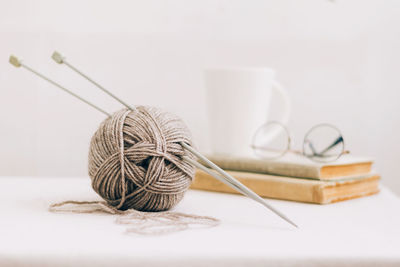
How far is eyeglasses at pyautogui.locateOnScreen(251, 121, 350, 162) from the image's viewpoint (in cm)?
94

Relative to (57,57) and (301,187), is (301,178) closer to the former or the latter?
(301,187)

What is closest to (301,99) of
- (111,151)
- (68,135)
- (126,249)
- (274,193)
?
(274,193)

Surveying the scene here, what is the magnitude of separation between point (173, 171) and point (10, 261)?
24 centimetres

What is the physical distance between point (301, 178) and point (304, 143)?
13 cm

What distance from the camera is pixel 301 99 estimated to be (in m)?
1.23

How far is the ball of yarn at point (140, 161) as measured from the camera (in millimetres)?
646

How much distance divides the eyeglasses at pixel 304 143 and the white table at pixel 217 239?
7.3 inches

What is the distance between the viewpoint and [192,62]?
4.04 feet

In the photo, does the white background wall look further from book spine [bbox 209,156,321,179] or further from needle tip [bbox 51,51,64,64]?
needle tip [bbox 51,51,64,64]

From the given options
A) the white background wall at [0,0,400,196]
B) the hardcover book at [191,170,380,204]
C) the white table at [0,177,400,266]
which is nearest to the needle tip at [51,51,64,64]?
the white table at [0,177,400,266]

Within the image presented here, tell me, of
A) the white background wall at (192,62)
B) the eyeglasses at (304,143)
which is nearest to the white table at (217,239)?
the eyeglasses at (304,143)

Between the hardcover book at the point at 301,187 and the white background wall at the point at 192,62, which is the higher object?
the white background wall at the point at 192,62

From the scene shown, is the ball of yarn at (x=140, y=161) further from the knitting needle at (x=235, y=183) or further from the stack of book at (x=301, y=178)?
the stack of book at (x=301, y=178)

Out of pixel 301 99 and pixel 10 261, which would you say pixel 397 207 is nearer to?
pixel 301 99
